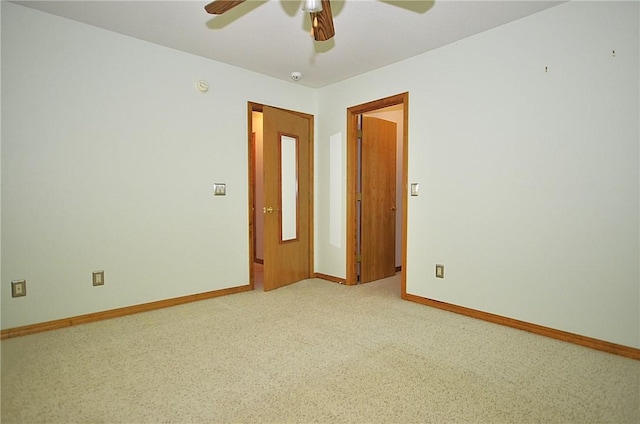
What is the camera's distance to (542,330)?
2.60 meters

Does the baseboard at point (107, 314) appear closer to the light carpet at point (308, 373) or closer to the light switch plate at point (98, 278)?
the light carpet at point (308, 373)

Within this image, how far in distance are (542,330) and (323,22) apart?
2666 mm

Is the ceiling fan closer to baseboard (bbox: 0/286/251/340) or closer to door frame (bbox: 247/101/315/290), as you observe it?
door frame (bbox: 247/101/315/290)

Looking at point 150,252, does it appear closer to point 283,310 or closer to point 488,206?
point 283,310

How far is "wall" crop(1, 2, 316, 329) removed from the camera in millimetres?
2518

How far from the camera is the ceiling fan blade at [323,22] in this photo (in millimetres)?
1840

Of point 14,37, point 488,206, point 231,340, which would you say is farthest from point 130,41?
point 488,206

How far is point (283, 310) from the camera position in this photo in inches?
125

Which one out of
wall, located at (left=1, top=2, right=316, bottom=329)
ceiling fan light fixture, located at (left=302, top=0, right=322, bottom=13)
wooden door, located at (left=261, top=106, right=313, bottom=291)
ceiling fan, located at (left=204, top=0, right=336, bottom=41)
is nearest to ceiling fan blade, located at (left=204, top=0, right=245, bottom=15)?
ceiling fan, located at (left=204, top=0, right=336, bottom=41)

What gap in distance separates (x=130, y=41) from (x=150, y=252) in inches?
73.3

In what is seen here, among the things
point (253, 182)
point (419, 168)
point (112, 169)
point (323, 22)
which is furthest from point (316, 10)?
point (253, 182)

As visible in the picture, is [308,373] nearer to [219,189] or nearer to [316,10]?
[316,10]

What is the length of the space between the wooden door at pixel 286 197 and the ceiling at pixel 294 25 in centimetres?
76

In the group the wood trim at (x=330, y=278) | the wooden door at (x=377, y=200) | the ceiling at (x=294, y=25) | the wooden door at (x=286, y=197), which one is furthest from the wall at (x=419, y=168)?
the wood trim at (x=330, y=278)
